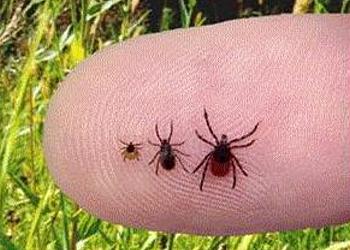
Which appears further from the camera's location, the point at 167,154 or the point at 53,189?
the point at 53,189

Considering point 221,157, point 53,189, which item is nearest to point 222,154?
point 221,157

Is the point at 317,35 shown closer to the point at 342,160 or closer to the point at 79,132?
the point at 342,160

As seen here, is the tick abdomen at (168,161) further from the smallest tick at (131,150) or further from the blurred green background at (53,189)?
the blurred green background at (53,189)

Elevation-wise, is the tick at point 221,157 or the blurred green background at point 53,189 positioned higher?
the blurred green background at point 53,189

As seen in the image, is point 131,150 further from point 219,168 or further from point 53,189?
point 53,189

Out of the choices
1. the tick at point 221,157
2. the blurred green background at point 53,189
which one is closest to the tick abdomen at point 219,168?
the tick at point 221,157
